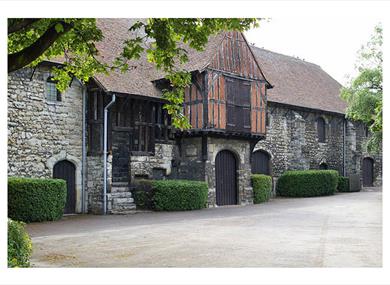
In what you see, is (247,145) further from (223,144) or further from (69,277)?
(69,277)

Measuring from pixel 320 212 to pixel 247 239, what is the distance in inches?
271

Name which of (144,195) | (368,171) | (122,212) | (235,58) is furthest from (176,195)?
(368,171)

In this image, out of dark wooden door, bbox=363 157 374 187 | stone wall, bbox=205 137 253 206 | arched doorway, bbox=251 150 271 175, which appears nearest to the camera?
stone wall, bbox=205 137 253 206

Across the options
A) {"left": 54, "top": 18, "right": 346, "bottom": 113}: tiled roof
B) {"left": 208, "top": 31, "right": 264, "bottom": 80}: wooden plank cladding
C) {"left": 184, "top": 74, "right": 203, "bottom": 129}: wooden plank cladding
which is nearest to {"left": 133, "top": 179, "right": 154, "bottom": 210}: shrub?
{"left": 184, "top": 74, "right": 203, "bottom": 129}: wooden plank cladding

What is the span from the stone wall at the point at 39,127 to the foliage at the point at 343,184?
15.7 m

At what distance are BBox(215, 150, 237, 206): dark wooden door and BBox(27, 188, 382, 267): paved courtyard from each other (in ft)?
11.9

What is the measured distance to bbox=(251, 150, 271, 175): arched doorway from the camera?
77.8 ft

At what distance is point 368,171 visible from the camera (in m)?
31.2

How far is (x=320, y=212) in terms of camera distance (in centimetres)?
1639

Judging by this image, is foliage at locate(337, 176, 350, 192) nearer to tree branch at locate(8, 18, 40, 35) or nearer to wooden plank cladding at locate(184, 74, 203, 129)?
wooden plank cladding at locate(184, 74, 203, 129)

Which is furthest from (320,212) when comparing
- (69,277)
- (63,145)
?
(69,277)

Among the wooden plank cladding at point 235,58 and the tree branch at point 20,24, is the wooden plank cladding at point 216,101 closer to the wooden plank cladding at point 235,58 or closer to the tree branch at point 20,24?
the wooden plank cladding at point 235,58

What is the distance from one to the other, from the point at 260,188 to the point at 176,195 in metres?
5.40

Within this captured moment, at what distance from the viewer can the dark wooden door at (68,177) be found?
16.7 m
